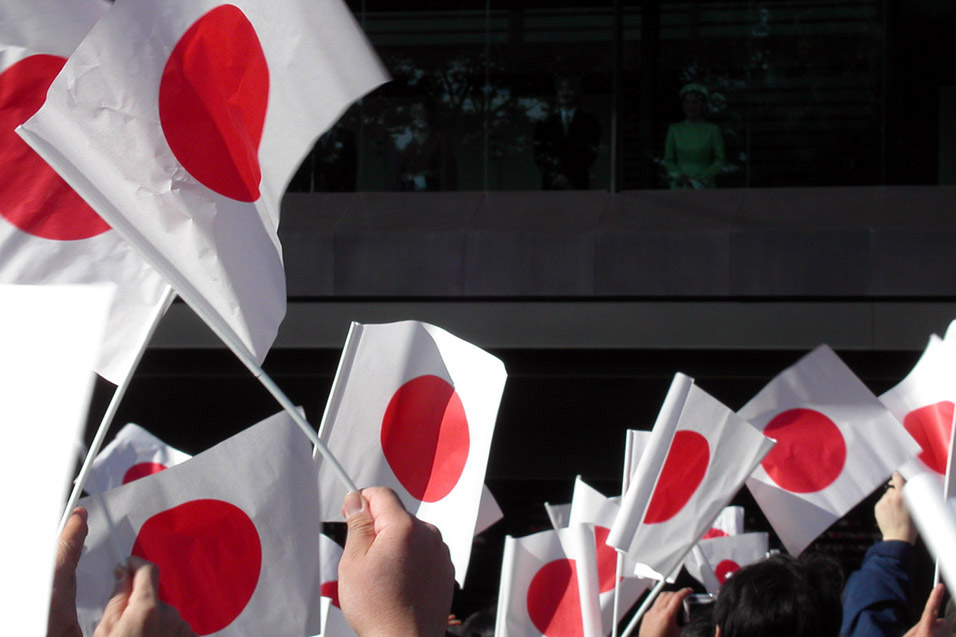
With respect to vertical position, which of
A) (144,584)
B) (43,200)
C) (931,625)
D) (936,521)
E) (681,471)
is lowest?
(931,625)

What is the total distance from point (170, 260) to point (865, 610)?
6.85 feet

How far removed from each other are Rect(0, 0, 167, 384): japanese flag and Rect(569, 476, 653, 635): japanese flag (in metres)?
2.74

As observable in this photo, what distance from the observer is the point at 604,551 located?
5.01 m

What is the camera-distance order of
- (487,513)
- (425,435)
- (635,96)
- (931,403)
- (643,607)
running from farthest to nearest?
(635,96), (487,513), (931,403), (643,607), (425,435)

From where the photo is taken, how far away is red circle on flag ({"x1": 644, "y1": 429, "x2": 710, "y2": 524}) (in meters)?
4.10

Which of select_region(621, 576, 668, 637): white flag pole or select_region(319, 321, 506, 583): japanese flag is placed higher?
select_region(319, 321, 506, 583): japanese flag

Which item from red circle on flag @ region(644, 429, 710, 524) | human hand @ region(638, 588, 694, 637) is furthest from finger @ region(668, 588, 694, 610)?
red circle on flag @ region(644, 429, 710, 524)

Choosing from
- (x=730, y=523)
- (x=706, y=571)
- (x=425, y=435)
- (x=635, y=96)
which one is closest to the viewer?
(x=425, y=435)

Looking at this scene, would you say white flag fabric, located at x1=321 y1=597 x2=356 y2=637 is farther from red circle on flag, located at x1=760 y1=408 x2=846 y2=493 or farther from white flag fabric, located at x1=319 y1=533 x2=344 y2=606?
red circle on flag, located at x1=760 y1=408 x2=846 y2=493

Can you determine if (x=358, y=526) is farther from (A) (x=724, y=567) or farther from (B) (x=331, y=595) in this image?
(A) (x=724, y=567)

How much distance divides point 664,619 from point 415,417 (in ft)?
3.24

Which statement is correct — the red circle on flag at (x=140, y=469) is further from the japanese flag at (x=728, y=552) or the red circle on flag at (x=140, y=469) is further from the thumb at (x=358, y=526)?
the thumb at (x=358, y=526)

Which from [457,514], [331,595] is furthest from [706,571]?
[457,514]

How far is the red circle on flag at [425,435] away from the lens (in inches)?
137
